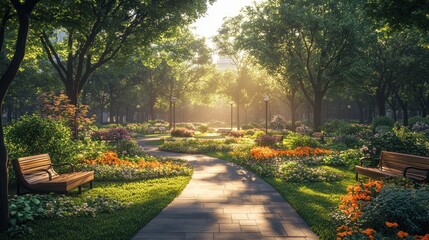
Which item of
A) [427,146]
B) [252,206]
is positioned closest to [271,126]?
[427,146]

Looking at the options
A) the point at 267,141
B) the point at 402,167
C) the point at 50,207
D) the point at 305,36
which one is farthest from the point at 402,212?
the point at 305,36

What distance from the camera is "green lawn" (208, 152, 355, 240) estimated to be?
613 centimetres

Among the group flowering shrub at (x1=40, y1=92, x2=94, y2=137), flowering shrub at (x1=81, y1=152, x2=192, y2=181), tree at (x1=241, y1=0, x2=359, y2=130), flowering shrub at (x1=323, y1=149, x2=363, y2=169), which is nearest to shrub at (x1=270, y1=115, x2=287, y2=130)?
tree at (x1=241, y1=0, x2=359, y2=130)

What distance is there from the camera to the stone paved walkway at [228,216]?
5715mm

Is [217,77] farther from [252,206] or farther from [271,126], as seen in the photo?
[252,206]

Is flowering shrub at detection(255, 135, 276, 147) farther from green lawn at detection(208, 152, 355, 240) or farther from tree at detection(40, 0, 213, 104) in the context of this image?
green lawn at detection(208, 152, 355, 240)

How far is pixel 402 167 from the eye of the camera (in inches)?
353

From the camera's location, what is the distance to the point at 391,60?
108 feet

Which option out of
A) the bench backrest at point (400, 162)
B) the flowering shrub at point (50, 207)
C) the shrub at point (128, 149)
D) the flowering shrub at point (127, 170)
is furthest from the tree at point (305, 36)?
the flowering shrub at point (50, 207)

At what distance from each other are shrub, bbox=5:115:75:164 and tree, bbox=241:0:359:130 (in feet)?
64.1

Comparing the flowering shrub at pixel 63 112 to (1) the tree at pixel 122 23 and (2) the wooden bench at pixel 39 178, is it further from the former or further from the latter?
(2) the wooden bench at pixel 39 178

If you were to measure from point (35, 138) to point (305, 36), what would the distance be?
895 inches

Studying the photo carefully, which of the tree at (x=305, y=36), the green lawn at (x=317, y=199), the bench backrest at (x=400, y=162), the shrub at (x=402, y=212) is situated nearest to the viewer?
the shrub at (x=402, y=212)

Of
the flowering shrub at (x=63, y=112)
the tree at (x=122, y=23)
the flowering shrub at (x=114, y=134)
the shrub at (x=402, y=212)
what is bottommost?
the shrub at (x=402, y=212)
